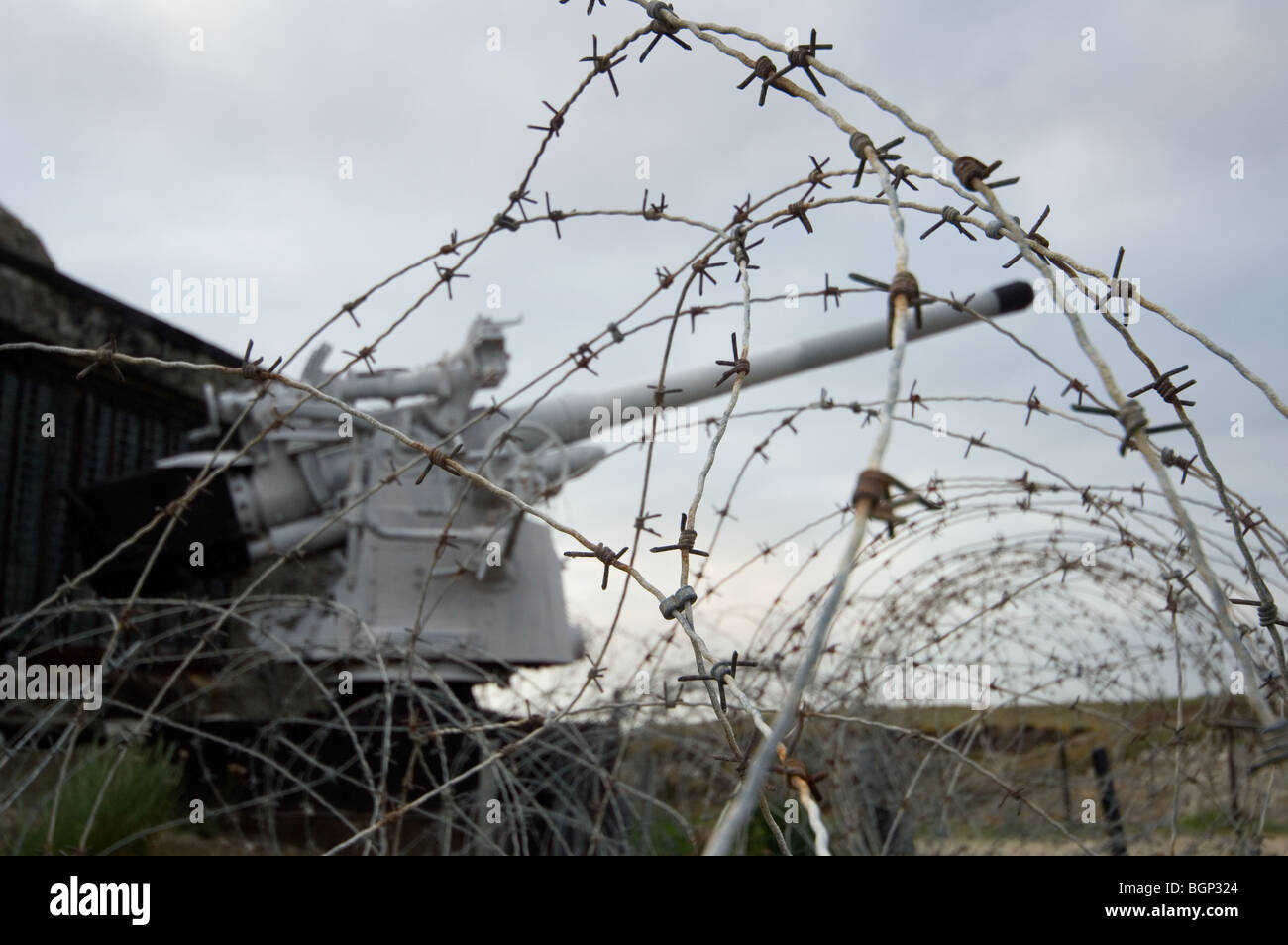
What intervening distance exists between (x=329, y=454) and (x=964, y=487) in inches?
234

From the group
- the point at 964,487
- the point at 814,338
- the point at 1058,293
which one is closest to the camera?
the point at 1058,293

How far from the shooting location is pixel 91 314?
432 inches

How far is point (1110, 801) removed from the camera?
16.1 feet

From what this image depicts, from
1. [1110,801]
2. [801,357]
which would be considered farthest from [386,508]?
[1110,801]

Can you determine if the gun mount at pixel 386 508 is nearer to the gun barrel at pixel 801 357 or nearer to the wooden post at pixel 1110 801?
the gun barrel at pixel 801 357

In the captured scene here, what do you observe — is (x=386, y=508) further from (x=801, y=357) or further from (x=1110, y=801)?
(x=1110, y=801)

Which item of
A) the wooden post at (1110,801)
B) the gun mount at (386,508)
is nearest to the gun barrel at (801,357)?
the gun mount at (386,508)

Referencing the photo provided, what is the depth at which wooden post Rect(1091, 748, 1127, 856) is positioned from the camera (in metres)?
4.48

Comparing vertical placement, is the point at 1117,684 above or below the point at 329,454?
below

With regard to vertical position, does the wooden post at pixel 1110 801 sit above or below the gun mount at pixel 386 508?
below

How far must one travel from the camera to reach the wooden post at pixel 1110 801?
14.7 ft

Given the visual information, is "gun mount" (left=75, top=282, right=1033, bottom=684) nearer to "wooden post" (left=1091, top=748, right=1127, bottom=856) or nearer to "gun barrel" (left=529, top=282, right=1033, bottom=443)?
"gun barrel" (left=529, top=282, right=1033, bottom=443)
